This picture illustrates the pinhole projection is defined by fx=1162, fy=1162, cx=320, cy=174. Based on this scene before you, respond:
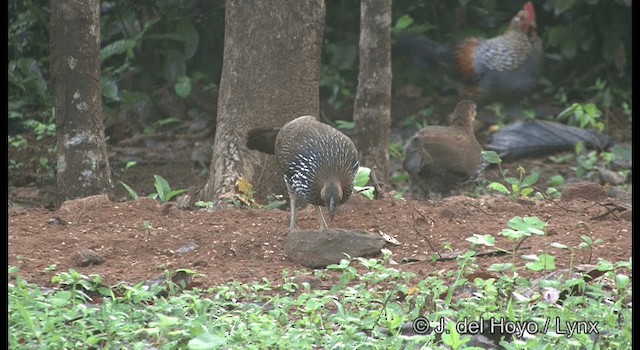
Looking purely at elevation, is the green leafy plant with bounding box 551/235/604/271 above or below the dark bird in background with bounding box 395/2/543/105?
below

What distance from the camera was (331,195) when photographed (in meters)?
5.43

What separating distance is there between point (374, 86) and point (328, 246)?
2265 millimetres

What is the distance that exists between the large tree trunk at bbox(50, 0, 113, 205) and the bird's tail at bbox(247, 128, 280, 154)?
730mm

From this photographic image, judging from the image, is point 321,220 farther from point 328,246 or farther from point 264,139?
point 328,246

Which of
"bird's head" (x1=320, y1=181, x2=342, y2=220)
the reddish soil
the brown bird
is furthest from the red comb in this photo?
"bird's head" (x1=320, y1=181, x2=342, y2=220)

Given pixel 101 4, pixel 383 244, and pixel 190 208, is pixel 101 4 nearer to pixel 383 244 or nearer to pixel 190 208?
pixel 190 208

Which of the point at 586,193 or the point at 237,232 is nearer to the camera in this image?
the point at 237,232

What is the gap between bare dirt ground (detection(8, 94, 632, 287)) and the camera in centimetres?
459

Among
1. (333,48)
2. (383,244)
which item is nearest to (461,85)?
(333,48)

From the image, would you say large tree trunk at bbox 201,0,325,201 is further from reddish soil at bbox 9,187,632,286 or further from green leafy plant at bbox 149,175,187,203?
green leafy plant at bbox 149,175,187,203

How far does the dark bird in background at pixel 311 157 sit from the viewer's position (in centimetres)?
554

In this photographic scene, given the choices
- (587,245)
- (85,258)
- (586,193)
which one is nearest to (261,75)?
(85,258)

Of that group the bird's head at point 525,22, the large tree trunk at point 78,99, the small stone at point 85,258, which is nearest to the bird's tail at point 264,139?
the large tree trunk at point 78,99
